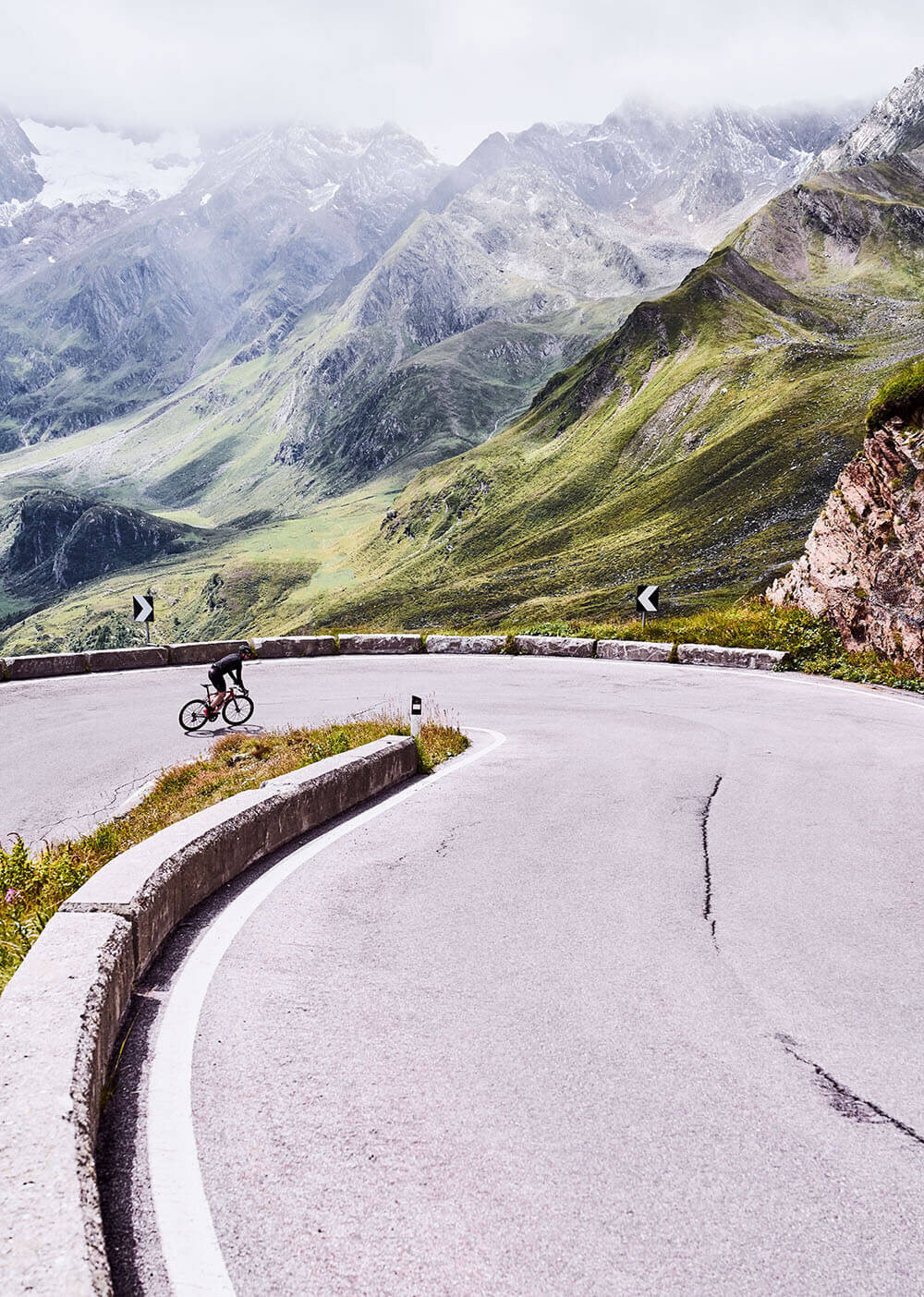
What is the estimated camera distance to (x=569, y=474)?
174000 mm

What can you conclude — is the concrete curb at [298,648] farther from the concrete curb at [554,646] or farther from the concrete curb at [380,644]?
the concrete curb at [554,646]

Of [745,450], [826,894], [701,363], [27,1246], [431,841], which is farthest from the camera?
[701,363]

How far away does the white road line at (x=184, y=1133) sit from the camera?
9.25 feet

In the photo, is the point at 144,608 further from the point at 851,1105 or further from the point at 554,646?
the point at 851,1105

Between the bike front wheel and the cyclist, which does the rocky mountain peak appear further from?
the cyclist

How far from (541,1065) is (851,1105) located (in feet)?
4.16

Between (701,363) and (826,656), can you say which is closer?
(826,656)

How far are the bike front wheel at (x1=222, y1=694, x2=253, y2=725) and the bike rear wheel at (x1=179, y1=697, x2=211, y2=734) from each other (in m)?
0.38

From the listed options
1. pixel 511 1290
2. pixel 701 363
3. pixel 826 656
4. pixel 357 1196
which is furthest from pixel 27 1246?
pixel 701 363

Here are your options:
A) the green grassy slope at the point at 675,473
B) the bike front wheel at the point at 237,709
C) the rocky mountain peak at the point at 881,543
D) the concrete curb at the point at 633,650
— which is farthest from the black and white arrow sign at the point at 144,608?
the green grassy slope at the point at 675,473

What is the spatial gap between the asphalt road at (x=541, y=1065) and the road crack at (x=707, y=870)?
0.12ft

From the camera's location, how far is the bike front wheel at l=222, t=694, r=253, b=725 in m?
16.3

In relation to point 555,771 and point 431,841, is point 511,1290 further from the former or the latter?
point 555,771

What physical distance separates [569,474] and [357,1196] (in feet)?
576
